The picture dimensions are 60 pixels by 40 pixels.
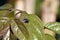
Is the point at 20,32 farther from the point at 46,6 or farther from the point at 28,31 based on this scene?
the point at 46,6

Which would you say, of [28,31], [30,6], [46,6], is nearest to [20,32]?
[28,31]

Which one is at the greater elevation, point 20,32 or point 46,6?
point 20,32

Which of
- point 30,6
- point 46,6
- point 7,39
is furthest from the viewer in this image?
point 30,6

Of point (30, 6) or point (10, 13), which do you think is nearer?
point (10, 13)

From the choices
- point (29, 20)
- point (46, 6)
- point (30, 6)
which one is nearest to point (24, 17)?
point (29, 20)

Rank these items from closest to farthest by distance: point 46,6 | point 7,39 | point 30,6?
point 7,39 → point 46,6 → point 30,6

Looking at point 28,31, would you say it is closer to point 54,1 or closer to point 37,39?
point 37,39
